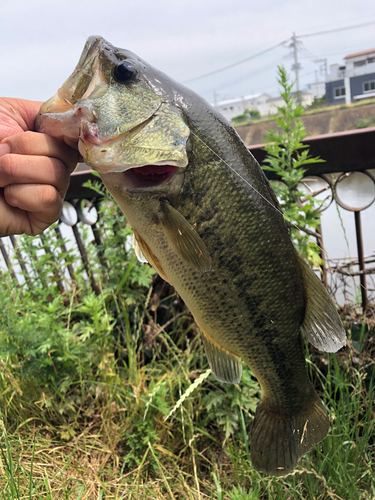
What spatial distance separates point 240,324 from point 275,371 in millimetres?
247

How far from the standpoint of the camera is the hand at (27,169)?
1.05m

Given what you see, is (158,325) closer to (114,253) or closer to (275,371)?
(114,253)

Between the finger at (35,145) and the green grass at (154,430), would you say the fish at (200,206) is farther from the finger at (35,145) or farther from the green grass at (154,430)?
the green grass at (154,430)

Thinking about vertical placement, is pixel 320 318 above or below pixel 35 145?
below

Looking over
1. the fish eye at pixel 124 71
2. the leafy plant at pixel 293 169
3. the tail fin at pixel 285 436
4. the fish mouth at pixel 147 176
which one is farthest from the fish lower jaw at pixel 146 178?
the leafy plant at pixel 293 169

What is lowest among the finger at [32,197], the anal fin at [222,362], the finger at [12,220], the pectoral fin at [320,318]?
the anal fin at [222,362]

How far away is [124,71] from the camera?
103 cm

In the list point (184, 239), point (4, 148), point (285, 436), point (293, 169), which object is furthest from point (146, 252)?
point (293, 169)

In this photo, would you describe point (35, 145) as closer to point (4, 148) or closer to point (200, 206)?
point (4, 148)

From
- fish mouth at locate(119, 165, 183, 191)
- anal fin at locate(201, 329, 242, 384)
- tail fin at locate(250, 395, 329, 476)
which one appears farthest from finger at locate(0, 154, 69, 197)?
tail fin at locate(250, 395, 329, 476)

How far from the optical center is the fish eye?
1027 mm

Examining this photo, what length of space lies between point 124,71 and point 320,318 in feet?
3.16

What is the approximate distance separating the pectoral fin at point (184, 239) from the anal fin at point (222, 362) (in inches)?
13.1

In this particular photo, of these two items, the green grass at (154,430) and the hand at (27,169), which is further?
the green grass at (154,430)
